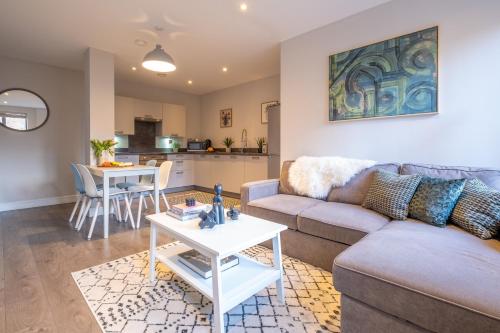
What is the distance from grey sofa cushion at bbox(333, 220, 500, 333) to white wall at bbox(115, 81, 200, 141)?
5603 mm

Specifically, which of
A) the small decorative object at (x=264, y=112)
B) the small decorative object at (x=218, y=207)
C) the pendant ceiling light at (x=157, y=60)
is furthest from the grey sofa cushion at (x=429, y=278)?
the small decorative object at (x=264, y=112)

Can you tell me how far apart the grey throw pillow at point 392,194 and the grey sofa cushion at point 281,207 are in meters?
0.52

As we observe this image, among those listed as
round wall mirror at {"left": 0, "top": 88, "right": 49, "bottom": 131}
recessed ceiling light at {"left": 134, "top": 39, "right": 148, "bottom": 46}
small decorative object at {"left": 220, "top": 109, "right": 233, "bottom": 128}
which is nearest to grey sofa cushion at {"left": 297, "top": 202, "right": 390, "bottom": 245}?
recessed ceiling light at {"left": 134, "top": 39, "right": 148, "bottom": 46}

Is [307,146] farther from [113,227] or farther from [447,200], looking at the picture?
[113,227]

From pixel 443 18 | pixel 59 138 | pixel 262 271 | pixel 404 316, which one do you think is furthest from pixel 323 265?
pixel 59 138

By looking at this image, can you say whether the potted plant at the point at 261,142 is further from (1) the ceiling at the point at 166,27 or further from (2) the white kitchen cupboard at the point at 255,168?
(1) the ceiling at the point at 166,27

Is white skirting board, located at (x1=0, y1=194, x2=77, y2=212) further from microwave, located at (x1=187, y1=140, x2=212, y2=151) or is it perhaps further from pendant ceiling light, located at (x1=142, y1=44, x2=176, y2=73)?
pendant ceiling light, located at (x1=142, y1=44, x2=176, y2=73)

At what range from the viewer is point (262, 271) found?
1.56 metres

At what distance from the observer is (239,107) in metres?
5.56

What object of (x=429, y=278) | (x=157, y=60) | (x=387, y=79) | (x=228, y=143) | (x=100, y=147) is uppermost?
(x=157, y=60)

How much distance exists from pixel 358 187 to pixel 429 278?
1366 mm

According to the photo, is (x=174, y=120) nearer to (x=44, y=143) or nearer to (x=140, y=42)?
(x=44, y=143)

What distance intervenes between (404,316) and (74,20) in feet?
13.0

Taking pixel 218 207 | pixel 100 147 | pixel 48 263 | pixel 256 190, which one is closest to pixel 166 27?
pixel 100 147
